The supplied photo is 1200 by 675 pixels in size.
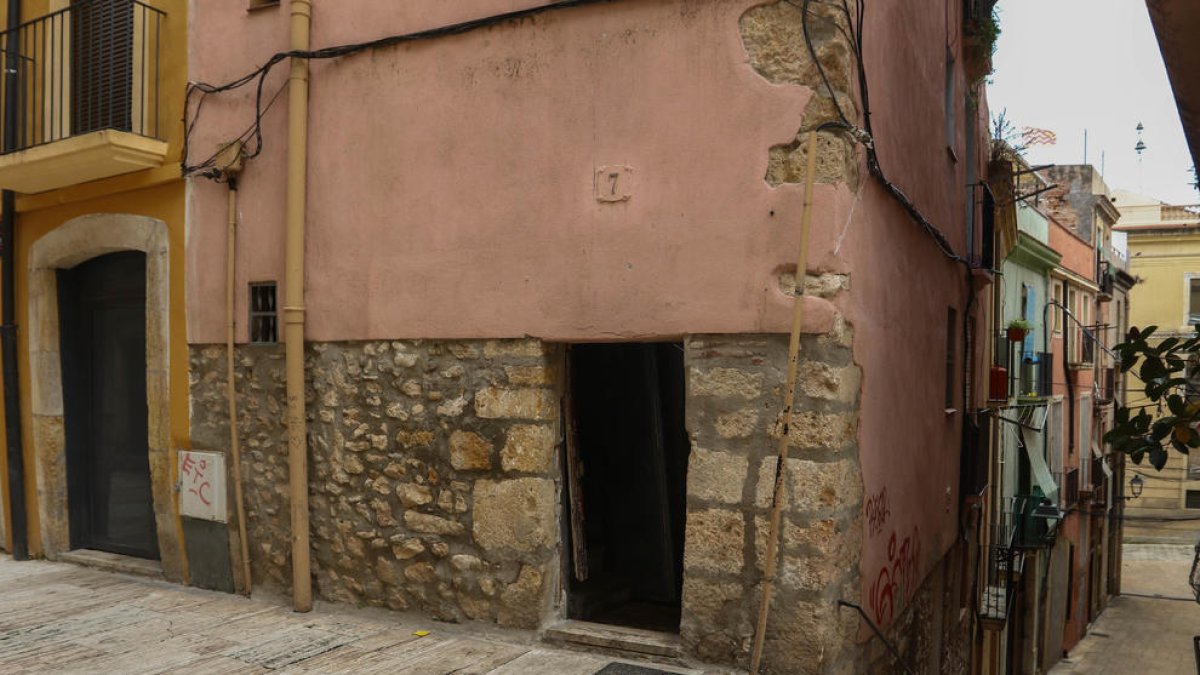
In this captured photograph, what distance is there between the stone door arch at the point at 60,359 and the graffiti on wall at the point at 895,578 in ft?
15.2

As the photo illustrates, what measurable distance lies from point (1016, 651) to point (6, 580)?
1415 cm

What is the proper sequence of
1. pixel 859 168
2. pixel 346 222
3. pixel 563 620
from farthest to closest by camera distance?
pixel 346 222 < pixel 563 620 < pixel 859 168

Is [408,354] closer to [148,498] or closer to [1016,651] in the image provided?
[148,498]

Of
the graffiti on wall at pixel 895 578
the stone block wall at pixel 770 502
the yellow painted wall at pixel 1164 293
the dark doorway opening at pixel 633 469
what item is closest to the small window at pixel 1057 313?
the yellow painted wall at pixel 1164 293

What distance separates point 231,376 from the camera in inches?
239

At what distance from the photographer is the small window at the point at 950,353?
8.06m

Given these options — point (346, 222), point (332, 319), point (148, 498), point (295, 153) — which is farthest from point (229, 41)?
point (148, 498)

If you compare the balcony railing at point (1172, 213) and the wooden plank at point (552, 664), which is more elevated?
the balcony railing at point (1172, 213)

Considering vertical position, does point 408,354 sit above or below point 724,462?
above

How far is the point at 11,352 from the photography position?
24.6 ft

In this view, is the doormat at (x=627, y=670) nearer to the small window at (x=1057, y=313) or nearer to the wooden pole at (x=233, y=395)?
the wooden pole at (x=233, y=395)

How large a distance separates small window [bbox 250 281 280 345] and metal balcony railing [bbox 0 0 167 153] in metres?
1.49

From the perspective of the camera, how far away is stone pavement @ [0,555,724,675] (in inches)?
188

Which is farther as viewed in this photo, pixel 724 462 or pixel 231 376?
pixel 231 376
